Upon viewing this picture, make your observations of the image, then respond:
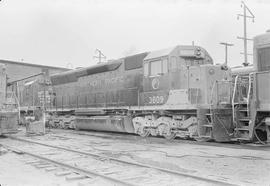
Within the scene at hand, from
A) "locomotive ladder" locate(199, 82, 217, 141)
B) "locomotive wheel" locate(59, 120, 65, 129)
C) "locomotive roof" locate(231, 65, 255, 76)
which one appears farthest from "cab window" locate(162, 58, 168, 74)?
"locomotive wheel" locate(59, 120, 65, 129)

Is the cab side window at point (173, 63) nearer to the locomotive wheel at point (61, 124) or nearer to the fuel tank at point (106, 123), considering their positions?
the fuel tank at point (106, 123)

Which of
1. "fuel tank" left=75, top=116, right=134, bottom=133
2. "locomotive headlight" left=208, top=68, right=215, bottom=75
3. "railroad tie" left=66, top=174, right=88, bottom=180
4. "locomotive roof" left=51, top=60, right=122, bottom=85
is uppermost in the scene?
"locomotive roof" left=51, top=60, right=122, bottom=85

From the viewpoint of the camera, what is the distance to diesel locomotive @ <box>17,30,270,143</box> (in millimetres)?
11055

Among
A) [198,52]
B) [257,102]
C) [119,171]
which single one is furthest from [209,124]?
[119,171]

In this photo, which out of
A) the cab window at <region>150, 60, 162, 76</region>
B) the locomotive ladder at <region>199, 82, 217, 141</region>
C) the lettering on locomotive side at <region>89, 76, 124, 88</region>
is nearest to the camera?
the locomotive ladder at <region>199, 82, 217, 141</region>

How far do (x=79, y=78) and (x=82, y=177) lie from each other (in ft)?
42.6

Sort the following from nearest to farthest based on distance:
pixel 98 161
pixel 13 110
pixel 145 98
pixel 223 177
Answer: pixel 223 177 → pixel 98 161 → pixel 145 98 → pixel 13 110

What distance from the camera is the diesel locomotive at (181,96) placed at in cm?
1105

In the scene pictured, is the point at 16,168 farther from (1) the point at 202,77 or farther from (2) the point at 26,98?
(2) the point at 26,98

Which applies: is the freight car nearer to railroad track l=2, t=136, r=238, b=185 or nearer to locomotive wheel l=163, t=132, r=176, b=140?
locomotive wheel l=163, t=132, r=176, b=140

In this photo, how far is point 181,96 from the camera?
42.0 ft

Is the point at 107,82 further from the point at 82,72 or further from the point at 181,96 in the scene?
the point at 181,96

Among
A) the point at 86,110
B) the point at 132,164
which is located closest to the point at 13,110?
the point at 86,110

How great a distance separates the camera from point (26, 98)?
24.0 m
